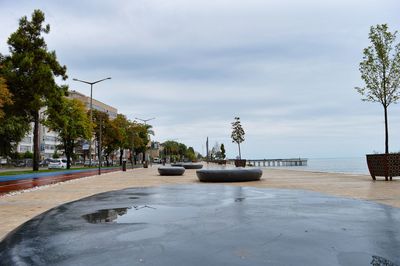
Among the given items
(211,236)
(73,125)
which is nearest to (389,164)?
(211,236)

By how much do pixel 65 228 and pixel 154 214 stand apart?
181cm

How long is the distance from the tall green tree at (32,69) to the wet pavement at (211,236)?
30.1 metres

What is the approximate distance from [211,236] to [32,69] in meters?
35.3

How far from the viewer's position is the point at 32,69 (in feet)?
117

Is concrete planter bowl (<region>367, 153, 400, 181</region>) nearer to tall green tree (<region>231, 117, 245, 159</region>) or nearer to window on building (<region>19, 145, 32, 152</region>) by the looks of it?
tall green tree (<region>231, 117, 245, 159</region>)

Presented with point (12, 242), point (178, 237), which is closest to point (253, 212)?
point (178, 237)

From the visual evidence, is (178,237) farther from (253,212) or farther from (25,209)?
(25,209)

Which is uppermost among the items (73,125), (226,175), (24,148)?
(73,125)

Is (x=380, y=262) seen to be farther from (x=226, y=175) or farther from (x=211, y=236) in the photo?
(x=226, y=175)

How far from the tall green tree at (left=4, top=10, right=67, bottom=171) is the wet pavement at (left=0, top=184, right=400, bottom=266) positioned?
30.1m

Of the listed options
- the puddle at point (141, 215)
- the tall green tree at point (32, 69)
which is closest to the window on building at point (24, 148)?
the tall green tree at point (32, 69)

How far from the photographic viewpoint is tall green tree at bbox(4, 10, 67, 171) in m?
34.5

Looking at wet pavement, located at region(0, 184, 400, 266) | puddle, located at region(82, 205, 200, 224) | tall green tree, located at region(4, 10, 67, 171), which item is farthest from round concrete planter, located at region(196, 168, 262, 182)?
tall green tree, located at region(4, 10, 67, 171)

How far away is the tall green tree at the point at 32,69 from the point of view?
34.5 metres
